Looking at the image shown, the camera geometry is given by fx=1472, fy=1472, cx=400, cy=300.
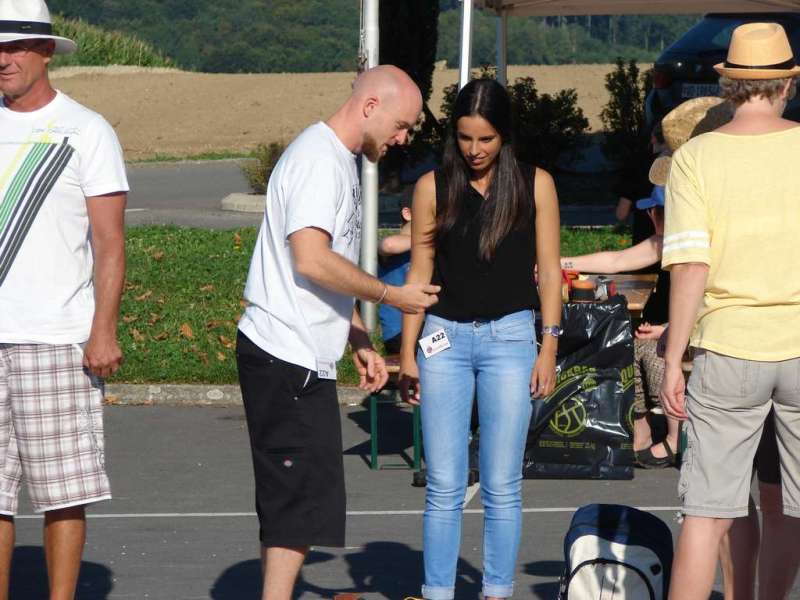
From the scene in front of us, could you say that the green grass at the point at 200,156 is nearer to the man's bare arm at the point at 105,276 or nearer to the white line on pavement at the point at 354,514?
the white line on pavement at the point at 354,514

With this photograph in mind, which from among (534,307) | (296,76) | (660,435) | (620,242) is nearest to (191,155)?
(296,76)

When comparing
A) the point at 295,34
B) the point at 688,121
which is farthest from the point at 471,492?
the point at 295,34

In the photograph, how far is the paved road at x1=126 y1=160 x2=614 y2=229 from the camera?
17500mm

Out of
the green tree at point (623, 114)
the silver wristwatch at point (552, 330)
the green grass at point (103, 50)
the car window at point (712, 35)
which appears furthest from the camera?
the green grass at point (103, 50)

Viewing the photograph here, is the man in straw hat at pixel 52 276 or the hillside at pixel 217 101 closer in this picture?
the man in straw hat at pixel 52 276

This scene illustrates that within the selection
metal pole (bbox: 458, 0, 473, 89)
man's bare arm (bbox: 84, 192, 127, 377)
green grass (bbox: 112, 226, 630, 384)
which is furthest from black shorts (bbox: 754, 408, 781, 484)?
metal pole (bbox: 458, 0, 473, 89)

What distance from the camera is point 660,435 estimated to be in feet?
27.8

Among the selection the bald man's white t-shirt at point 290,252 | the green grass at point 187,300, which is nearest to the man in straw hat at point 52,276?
the bald man's white t-shirt at point 290,252

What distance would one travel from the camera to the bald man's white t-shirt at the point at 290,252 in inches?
179

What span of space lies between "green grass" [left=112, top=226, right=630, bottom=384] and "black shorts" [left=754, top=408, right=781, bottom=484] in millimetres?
5024

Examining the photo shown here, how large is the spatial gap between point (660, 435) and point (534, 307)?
357 centimetres

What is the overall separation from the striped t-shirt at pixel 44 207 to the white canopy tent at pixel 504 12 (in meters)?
5.19

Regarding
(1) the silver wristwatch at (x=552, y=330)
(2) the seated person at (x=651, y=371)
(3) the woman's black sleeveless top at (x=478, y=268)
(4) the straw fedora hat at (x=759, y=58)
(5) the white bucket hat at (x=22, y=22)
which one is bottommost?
(2) the seated person at (x=651, y=371)

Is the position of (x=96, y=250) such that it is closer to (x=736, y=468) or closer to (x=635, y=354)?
(x=736, y=468)
